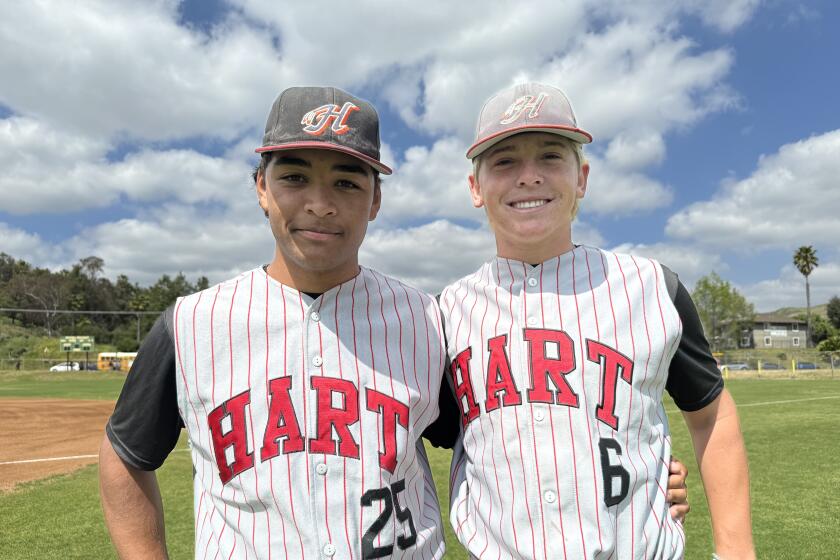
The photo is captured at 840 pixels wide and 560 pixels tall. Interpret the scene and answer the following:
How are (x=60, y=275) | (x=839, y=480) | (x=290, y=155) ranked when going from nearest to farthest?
(x=290, y=155) → (x=839, y=480) → (x=60, y=275)

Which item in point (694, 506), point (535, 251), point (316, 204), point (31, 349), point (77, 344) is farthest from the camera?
point (31, 349)

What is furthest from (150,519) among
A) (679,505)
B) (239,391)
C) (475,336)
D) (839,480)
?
(839,480)

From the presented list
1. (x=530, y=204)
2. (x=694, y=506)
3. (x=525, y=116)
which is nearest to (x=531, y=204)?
(x=530, y=204)

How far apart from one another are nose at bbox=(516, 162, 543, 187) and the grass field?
3601mm

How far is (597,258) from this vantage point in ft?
6.37

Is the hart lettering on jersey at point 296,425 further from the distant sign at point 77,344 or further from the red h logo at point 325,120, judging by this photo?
the distant sign at point 77,344

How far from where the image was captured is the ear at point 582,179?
6.58ft

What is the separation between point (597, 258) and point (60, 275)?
98.4 meters

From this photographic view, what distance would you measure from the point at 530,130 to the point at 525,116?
0.14ft

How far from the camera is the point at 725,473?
71.7 inches

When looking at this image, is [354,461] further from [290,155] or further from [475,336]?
[290,155]

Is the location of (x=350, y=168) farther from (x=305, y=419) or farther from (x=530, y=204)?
(x=305, y=419)

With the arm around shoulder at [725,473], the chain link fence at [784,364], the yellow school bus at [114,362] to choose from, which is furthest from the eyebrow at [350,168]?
the yellow school bus at [114,362]

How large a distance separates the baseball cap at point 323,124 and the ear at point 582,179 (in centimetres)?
64
